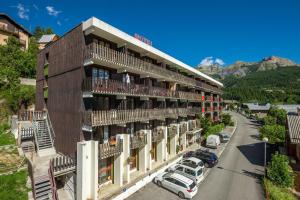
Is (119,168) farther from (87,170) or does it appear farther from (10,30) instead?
(10,30)

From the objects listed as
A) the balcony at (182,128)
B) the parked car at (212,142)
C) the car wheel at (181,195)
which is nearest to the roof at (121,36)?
the balcony at (182,128)

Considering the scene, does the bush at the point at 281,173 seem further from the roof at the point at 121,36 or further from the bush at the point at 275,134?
the roof at the point at 121,36

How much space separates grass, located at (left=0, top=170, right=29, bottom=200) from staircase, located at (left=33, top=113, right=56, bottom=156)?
3830 millimetres

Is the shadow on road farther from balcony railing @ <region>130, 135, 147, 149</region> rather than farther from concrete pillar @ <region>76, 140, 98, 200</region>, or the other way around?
concrete pillar @ <region>76, 140, 98, 200</region>

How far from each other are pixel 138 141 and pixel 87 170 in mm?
7229

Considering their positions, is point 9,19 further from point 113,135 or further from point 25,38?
point 113,135

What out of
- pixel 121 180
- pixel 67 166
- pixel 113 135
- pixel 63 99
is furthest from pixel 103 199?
pixel 63 99

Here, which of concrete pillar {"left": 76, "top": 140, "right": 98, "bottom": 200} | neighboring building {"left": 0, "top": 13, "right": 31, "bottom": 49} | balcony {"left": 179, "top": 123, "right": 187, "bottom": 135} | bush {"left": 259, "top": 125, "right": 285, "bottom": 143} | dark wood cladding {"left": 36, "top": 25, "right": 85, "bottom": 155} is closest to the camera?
concrete pillar {"left": 76, "top": 140, "right": 98, "bottom": 200}

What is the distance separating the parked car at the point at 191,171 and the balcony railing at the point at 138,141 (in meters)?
5.22

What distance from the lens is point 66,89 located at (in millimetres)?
20453

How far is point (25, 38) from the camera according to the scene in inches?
2263

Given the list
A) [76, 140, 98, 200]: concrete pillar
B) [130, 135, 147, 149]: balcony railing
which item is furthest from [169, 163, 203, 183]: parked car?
[76, 140, 98, 200]: concrete pillar

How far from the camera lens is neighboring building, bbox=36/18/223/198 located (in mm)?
17844

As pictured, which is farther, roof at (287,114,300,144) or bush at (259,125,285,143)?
bush at (259,125,285,143)
